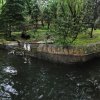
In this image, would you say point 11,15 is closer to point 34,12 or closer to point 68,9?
point 34,12

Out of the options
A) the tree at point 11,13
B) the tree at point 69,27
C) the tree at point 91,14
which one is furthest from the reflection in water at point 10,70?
the tree at point 11,13

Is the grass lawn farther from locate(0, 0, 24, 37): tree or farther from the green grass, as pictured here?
locate(0, 0, 24, 37): tree

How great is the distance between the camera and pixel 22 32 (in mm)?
43750

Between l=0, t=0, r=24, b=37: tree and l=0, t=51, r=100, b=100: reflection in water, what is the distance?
1120cm

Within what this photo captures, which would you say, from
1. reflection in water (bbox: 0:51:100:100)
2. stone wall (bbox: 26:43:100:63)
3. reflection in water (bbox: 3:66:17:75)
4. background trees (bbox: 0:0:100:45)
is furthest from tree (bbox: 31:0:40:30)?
reflection in water (bbox: 3:66:17:75)

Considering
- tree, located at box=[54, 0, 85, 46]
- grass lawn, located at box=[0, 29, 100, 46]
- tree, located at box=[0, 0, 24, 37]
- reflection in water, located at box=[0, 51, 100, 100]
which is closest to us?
reflection in water, located at box=[0, 51, 100, 100]

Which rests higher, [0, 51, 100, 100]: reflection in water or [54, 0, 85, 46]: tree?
[54, 0, 85, 46]: tree

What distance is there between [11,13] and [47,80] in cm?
2039

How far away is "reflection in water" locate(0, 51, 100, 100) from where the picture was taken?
69.8 feet

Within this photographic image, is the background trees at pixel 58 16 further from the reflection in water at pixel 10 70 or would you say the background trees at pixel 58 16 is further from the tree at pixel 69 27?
the reflection in water at pixel 10 70

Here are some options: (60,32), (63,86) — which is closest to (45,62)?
(60,32)

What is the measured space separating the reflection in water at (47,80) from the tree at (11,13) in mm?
11196

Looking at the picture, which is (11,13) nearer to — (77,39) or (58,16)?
(58,16)

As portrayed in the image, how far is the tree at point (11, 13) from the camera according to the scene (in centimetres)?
4216
